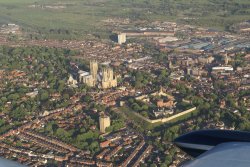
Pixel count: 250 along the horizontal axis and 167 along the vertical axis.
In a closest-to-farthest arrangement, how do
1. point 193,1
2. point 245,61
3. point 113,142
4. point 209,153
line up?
1. point 209,153
2. point 113,142
3. point 245,61
4. point 193,1

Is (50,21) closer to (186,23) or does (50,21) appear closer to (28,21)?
(28,21)

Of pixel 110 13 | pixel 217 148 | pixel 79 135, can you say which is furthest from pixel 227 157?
pixel 110 13

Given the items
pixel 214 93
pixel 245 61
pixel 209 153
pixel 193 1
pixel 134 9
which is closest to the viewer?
pixel 209 153

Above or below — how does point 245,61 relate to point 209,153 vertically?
below

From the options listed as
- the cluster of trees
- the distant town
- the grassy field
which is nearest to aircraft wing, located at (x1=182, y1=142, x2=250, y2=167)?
the distant town

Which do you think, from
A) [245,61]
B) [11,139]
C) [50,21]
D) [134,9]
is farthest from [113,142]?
[134,9]

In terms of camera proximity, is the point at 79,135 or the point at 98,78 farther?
the point at 98,78

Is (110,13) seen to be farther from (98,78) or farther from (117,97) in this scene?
(117,97)
